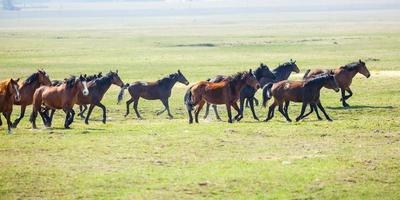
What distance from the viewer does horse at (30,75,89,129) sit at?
21594mm

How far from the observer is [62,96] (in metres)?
21.6

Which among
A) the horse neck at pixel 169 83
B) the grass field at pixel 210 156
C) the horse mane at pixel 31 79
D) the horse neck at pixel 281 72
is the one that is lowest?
the grass field at pixel 210 156

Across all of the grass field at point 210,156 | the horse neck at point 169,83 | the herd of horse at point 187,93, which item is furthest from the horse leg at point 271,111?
the horse neck at point 169,83

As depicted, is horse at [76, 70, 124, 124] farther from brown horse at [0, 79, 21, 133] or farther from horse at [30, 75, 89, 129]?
brown horse at [0, 79, 21, 133]

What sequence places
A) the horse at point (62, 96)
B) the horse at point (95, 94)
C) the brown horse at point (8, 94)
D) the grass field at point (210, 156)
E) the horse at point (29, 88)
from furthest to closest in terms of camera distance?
the horse at point (95, 94), the horse at point (29, 88), the horse at point (62, 96), the brown horse at point (8, 94), the grass field at point (210, 156)

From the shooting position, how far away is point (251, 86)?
75.2ft

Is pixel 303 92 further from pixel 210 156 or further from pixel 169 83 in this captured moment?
pixel 210 156

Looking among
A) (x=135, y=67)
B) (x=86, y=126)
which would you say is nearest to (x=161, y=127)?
(x=86, y=126)

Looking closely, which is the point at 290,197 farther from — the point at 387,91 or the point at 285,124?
the point at 387,91

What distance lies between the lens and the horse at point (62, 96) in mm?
21594

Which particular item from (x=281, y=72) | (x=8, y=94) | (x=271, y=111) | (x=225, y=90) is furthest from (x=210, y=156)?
(x=281, y=72)

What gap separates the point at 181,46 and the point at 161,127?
144ft

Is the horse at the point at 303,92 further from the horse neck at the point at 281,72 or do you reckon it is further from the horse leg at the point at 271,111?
the horse neck at the point at 281,72

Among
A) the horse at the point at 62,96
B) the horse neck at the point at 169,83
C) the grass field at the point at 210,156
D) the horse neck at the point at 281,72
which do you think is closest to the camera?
the grass field at the point at 210,156
